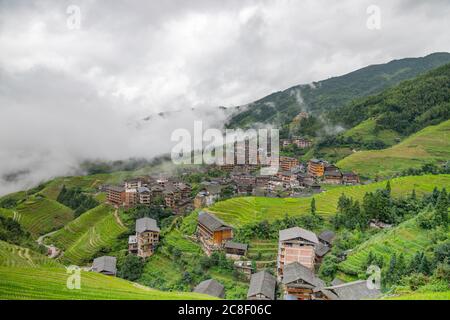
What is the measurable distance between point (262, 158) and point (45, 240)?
151 feet

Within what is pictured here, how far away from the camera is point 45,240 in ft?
165

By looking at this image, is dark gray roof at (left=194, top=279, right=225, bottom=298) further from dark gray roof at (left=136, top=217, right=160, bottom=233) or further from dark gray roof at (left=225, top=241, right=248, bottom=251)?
dark gray roof at (left=136, top=217, right=160, bottom=233)

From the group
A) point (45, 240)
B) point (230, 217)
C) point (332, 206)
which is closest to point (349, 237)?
point (332, 206)

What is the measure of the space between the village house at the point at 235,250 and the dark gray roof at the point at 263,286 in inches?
205

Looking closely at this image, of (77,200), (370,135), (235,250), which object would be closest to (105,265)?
(235,250)

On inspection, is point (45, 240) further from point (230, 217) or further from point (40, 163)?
point (40, 163)

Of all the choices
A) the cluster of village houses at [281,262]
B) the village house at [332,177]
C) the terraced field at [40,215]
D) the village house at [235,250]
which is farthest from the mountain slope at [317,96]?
the village house at [235,250]

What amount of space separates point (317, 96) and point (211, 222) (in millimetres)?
153752

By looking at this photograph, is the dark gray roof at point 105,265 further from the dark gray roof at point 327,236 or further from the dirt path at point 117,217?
the dark gray roof at point 327,236

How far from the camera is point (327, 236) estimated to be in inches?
1234

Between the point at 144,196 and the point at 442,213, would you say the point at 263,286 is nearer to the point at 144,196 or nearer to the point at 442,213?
the point at 442,213

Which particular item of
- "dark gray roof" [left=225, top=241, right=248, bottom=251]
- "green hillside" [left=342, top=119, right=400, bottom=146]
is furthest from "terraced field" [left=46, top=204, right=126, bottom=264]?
"green hillside" [left=342, top=119, right=400, bottom=146]

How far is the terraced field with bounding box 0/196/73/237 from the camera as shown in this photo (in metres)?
56.3
